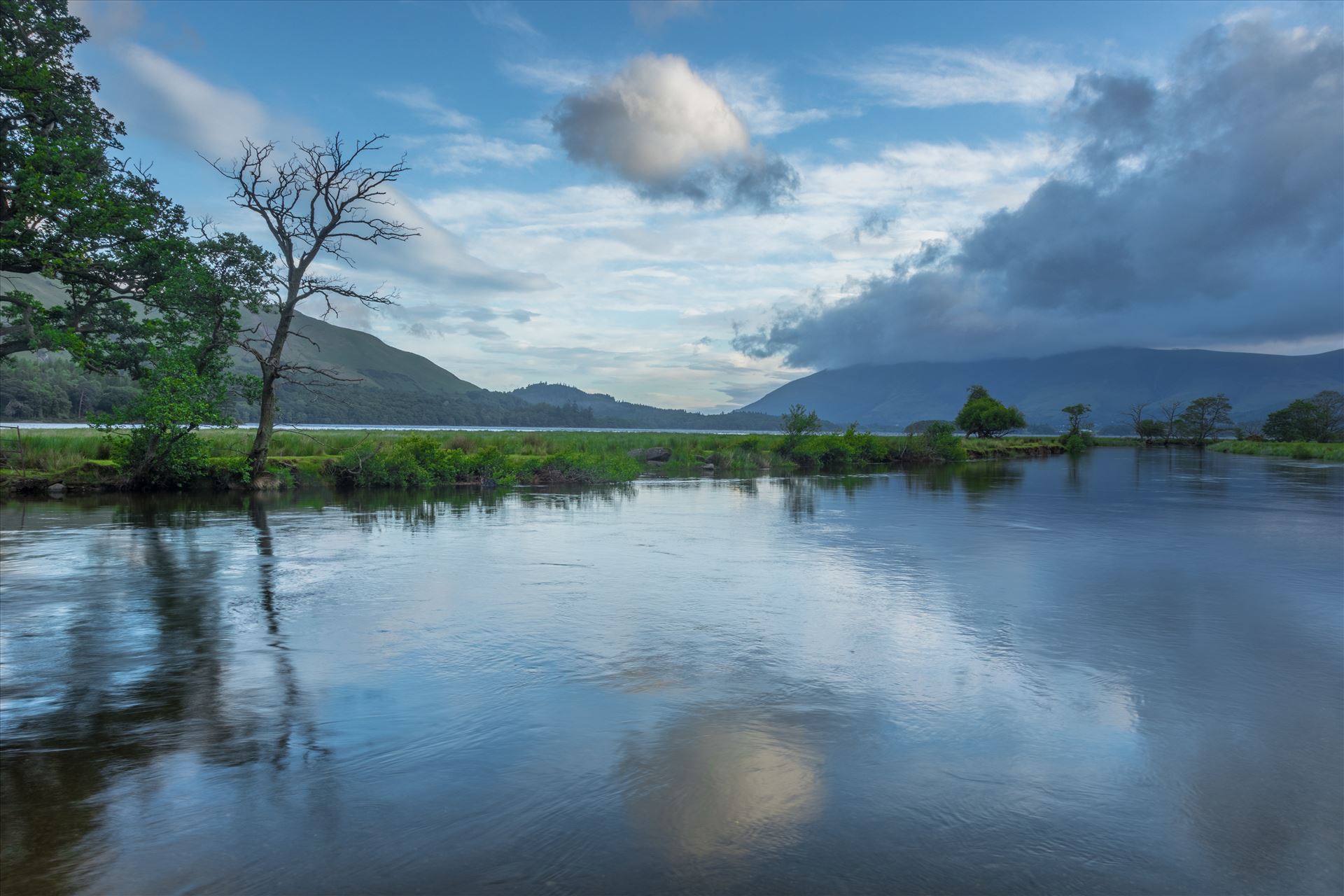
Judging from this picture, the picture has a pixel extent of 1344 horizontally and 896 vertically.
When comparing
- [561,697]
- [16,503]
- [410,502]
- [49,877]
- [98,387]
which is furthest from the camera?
[98,387]

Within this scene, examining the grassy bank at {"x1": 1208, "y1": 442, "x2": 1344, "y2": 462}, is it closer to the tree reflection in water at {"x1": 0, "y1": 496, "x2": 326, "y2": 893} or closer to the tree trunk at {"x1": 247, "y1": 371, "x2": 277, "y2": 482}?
the tree trunk at {"x1": 247, "y1": 371, "x2": 277, "y2": 482}

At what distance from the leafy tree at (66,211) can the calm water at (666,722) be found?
30.4ft

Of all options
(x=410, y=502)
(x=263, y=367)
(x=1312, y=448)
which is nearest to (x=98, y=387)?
(x=263, y=367)

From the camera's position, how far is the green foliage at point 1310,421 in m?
86.2

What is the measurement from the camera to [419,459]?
27.0 metres

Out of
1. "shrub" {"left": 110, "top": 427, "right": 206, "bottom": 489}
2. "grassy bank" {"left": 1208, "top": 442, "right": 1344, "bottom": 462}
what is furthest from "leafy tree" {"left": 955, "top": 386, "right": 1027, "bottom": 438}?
"shrub" {"left": 110, "top": 427, "right": 206, "bottom": 489}

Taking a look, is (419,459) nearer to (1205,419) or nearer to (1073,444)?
(1073,444)

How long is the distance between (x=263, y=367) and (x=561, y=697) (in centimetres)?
2204

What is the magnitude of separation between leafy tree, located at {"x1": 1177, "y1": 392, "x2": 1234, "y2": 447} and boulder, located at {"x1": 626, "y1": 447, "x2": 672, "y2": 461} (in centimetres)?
9504

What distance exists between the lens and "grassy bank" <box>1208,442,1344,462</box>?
198 feet

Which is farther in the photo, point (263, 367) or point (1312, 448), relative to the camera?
point (1312, 448)

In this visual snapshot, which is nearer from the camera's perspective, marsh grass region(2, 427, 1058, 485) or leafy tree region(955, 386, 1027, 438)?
marsh grass region(2, 427, 1058, 485)

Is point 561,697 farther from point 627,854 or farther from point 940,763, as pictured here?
point 940,763

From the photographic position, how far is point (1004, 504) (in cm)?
2239
